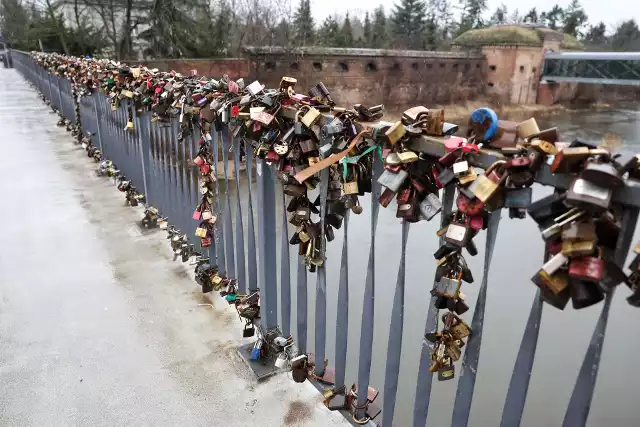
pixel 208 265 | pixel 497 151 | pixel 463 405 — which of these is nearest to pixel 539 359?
pixel 208 265

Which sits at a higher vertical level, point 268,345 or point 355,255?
point 268,345

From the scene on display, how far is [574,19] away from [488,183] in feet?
216

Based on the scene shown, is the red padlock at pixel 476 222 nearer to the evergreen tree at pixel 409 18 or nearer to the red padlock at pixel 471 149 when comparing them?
the red padlock at pixel 471 149

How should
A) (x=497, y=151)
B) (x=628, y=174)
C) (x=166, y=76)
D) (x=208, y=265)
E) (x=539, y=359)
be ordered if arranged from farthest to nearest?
(x=539, y=359) < (x=166, y=76) < (x=208, y=265) < (x=497, y=151) < (x=628, y=174)

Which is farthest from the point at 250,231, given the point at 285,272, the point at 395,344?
the point at 395,344

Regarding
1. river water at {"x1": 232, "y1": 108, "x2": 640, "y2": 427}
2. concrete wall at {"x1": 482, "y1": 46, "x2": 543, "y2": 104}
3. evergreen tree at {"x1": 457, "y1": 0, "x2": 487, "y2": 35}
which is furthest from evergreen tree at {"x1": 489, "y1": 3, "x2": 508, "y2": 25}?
river water at {"x1": 232, "y1": 108, "x2": 640, "y2": 427}

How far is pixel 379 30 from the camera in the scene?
44906mm

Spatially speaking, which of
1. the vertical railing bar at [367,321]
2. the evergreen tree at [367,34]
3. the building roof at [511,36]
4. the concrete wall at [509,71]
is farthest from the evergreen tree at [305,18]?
the vertical railing bar at [367,321]

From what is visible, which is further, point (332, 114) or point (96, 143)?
point (96, 143)

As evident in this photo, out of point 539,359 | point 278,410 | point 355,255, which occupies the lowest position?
point 539,359

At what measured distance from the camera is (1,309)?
2414 mm

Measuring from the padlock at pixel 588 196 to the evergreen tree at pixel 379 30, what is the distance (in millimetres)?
42526

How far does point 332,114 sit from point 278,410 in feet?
3.66

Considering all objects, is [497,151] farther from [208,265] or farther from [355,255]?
[355,255]
